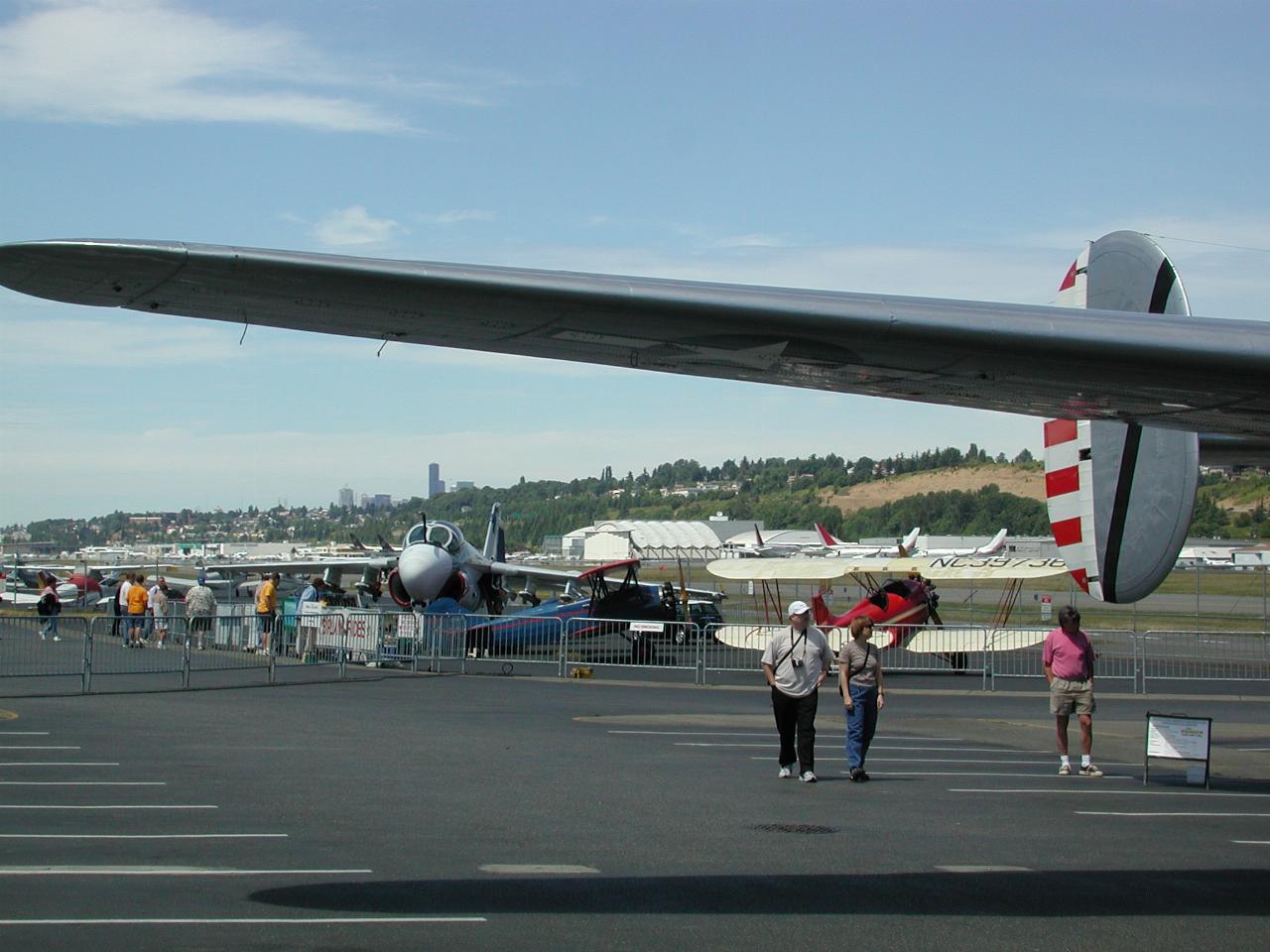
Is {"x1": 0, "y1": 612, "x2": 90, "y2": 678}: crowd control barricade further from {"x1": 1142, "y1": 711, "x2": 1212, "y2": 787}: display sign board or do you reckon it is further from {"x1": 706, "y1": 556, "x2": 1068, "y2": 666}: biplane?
{"x1": 1142, "y1": 711, "x2": 1212, "y2": 787}: display sign board

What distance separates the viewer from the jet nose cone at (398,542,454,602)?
3167 centimetres

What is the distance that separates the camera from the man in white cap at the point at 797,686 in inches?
486

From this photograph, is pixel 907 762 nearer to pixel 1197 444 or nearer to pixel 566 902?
pixel 1197 444

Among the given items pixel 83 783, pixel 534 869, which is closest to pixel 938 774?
pixel 534 869

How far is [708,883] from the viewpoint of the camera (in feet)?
25.5

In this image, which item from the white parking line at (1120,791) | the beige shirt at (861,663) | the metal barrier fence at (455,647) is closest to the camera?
the white parking line at (1120,791)

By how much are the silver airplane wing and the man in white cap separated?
573cm

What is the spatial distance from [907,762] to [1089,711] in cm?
191

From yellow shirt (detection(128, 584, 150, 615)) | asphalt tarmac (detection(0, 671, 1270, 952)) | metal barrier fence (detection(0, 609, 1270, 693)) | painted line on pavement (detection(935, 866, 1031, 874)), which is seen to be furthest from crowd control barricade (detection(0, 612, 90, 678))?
painted line on pavement (detection(935, 866, 1031, 874))

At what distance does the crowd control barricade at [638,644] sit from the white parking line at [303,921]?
685 inches

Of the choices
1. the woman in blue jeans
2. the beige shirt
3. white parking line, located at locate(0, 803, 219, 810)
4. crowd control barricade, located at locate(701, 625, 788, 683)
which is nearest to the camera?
white parking line, located at locate(0, 803, 219, 810)

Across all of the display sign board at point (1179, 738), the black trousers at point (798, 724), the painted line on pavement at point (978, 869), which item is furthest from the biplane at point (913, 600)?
the painted line on pavement at point (978, 869)

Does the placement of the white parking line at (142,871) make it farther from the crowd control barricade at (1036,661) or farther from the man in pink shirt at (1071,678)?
the crowd control barricade at (1036,661)

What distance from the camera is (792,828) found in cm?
977
